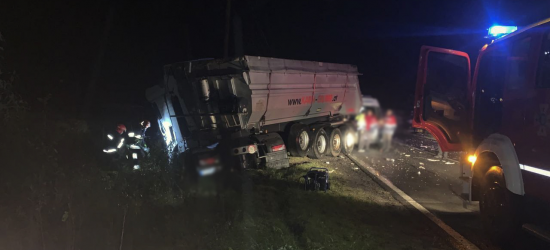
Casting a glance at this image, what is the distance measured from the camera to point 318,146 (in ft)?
27.6

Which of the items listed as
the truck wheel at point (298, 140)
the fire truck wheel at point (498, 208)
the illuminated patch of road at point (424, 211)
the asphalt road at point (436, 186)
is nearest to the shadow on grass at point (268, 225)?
the illuminated patch of road at point (424, 211)

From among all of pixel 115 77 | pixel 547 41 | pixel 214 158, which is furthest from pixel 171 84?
pixel 115 77

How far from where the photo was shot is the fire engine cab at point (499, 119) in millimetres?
3730

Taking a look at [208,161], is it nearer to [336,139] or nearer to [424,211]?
[336,139]

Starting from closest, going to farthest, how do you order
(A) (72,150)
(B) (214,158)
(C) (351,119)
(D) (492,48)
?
(C) (351,119)
(B) (214,158)
(D) (492,48)
(A) (72,150)

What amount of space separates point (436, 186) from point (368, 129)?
619 cm

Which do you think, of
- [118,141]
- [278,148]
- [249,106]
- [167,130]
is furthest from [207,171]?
[118,141]

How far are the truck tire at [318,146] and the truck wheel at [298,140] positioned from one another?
221mm

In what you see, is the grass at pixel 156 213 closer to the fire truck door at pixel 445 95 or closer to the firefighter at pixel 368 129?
the fire truck door at pixel 445 95

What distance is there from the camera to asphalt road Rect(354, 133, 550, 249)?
4.26 metres

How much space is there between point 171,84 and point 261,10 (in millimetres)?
7392

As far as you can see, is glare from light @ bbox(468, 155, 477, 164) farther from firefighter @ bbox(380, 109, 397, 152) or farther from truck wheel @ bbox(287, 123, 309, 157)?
truck wheel @ bbox(287, 123, 309, 157)

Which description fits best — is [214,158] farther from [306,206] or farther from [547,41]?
[547,41]

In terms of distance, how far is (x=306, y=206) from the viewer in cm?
557
